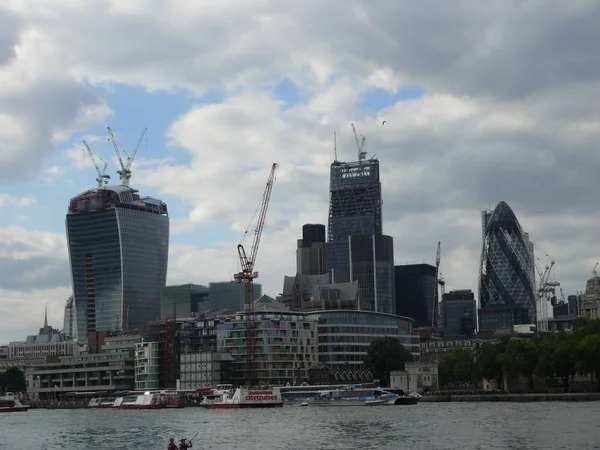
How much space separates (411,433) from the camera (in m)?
117

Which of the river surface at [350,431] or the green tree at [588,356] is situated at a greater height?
the green tree at [588,356]

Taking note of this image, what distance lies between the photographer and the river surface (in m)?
102

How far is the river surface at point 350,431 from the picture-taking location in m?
102

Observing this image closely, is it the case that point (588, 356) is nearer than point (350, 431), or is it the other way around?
point (350, 431)

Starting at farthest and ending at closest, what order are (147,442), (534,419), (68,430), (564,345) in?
(564,345) → (68,430) → (534,419) → (147,442)

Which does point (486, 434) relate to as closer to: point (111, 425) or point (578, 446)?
point (578, 446)

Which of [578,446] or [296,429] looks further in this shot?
[296,429]

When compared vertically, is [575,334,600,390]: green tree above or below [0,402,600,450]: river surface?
above

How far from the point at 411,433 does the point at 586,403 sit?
2384 inches

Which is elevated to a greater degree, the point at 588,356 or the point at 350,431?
the point at 588,356

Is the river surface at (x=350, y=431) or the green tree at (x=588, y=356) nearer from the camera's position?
the river surface at (x=350, y=431)

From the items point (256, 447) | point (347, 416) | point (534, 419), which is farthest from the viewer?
point (347, 416)

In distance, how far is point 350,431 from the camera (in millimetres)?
123500

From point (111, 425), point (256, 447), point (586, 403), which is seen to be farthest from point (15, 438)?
point (586, 403)
